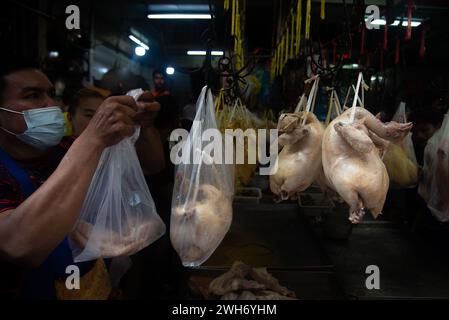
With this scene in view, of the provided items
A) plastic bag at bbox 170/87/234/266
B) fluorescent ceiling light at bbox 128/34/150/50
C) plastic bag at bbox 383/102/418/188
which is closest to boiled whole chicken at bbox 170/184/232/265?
plastic bag at bbox 170/87/234/266

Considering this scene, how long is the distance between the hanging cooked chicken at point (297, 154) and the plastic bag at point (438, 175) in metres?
0.76

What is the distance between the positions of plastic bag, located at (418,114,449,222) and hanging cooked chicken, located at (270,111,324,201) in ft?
2.49

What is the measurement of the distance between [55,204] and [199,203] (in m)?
0.47

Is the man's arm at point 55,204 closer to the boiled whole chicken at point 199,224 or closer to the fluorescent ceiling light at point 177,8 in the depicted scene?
the boiled whole chicken at point 199,224

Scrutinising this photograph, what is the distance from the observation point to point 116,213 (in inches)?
57.1

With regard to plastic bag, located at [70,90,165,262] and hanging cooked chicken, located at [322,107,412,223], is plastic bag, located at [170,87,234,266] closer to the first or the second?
→ plastic bag, located at [70,90,165,262]

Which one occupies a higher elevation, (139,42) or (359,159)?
(139,42)

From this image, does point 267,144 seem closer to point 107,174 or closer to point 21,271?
point 107,174

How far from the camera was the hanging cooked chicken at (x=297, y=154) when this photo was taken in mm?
1361

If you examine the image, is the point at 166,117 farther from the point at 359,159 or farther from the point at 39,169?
the point at 359,159

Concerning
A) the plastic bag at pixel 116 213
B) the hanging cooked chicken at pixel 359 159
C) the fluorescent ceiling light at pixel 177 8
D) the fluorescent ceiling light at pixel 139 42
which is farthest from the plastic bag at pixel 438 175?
the fluorescent ceiling light at pixel 139 42

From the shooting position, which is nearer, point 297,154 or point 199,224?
point 199,224

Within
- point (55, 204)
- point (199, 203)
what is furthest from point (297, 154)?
point (55, 204)

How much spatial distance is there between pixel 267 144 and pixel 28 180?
1233 mm
